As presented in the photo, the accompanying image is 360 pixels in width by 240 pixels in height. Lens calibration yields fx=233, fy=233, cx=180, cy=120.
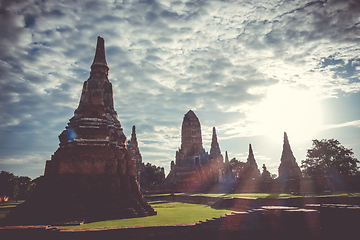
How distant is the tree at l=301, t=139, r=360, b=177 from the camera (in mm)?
31141

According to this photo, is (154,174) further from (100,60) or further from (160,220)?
(160,220)

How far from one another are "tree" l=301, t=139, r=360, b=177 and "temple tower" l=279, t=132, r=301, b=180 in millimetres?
2796

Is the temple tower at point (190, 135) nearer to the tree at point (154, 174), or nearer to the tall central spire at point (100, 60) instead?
the tree at point (154, 174)

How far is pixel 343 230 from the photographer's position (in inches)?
360

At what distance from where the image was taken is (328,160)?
109 ft

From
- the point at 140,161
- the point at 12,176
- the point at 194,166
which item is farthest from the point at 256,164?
the point at 12,176

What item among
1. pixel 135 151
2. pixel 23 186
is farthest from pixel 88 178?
pixel 23 186

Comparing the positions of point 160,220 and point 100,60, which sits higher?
point 100,60

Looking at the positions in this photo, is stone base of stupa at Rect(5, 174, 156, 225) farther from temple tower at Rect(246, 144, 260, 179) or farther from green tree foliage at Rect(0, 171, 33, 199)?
temple tower at Rect(246, 144, 260, 179)

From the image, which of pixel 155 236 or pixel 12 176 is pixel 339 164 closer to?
pixel 155 236

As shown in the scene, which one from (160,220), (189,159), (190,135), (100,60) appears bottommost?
(160,220)

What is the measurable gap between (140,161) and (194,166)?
10.2 m

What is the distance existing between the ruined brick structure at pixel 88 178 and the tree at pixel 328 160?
27930 mm

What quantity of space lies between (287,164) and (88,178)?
27.2 m
